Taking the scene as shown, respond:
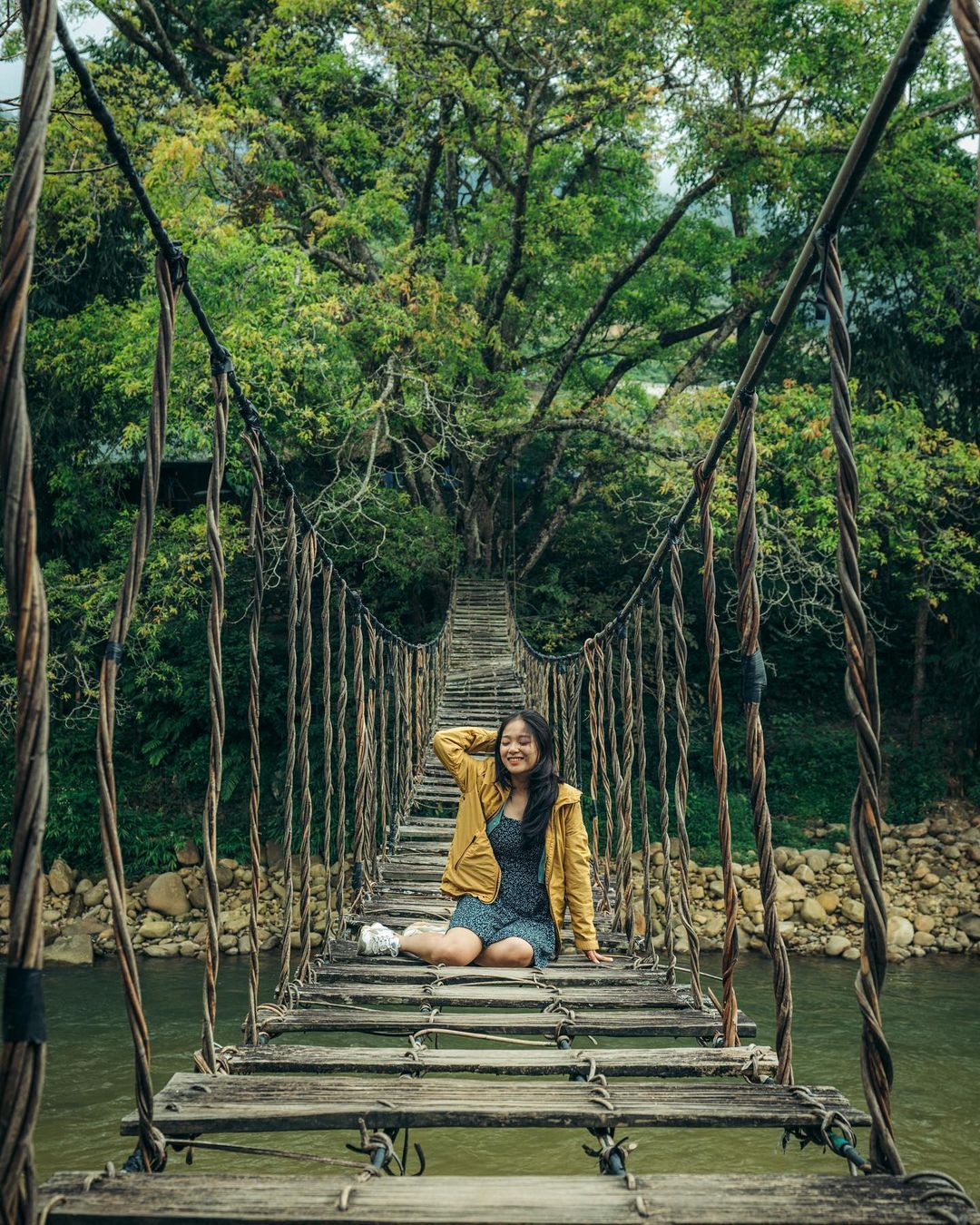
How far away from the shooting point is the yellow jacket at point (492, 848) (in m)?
2.26

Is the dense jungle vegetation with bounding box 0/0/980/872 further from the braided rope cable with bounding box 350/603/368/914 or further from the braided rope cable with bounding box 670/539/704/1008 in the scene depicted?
the braided rope cable with bounding box 670/539/704/1008

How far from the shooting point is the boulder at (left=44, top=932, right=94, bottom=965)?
7.11 metres

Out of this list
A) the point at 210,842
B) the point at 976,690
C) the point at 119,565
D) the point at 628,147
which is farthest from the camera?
the point at 628,147

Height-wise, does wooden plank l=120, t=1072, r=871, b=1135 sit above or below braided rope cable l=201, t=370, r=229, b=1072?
below

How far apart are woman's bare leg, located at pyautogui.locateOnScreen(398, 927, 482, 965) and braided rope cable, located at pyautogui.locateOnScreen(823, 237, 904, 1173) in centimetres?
137

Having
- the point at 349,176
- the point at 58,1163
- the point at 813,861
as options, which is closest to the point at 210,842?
the point at 58,1163

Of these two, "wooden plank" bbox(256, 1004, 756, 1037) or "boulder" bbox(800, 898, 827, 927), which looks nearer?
"wooden plank" bbox(256, 1004, 756, 1037)

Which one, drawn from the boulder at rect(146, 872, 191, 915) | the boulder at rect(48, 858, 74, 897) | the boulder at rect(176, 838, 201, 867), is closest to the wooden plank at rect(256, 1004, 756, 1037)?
the boulder at rect(146, 872, 191, 915)

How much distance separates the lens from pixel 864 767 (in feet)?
3.07

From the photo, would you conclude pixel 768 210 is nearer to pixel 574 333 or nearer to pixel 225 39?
pixel 574 333

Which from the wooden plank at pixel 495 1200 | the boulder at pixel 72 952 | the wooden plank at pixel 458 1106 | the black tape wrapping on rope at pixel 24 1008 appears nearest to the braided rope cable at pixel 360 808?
the wooden plank at pixel 458 1106

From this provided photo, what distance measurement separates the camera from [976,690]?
28.1 feet

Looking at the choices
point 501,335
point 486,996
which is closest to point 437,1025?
point 486,996

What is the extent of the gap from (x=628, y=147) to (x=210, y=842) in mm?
9054
